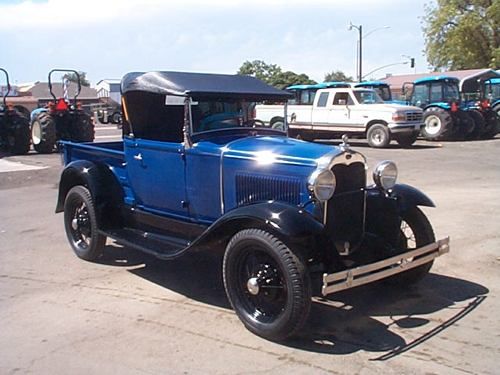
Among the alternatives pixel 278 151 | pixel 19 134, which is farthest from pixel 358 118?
pixel 278 151

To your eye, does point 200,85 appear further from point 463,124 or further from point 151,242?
point 463,124

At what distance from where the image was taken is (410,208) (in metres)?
5.11

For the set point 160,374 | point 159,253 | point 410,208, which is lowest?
point 160,374

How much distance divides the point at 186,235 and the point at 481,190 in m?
6.76

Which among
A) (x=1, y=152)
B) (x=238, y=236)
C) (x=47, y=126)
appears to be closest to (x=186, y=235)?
(x=238, y=236)

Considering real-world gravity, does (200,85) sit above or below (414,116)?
above

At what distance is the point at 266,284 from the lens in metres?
4.25

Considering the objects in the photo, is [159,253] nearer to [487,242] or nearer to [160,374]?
[160,374]

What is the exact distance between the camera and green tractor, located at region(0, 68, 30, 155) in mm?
16547

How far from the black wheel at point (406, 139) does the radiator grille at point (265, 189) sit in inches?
580

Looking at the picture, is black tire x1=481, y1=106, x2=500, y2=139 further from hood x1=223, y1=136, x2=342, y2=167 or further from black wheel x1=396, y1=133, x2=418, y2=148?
hood x1=223, y1=136, x2=342, y2=167

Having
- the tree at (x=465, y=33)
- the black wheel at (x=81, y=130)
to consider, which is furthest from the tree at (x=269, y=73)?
the black wheel at (x=81, y=130)

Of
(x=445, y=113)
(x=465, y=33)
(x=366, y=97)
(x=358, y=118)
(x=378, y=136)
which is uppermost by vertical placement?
(x=465, y=33)

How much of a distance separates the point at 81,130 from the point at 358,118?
9.16 meters
